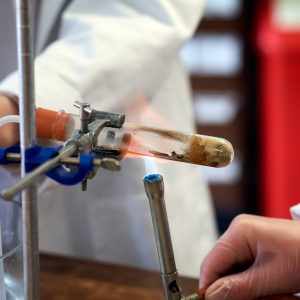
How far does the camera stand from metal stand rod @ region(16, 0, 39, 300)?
362 mm

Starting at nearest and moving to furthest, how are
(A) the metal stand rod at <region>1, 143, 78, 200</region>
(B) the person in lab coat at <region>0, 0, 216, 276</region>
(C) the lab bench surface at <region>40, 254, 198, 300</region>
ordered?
(A) the metal stand rod at <region>1, 143, 78, 200</region>
(C) the lab bench surface at <region>40, 254, 198, 300</region>
(B) the person in lab coat at <region>0, 0, 216, 276</region>

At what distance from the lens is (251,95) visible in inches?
79.8

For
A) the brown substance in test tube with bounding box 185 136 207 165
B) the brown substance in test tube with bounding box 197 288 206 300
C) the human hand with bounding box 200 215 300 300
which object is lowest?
the brown substance in test tube with bounding box 197 288 206 300

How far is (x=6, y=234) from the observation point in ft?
1.46

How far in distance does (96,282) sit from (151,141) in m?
0.31

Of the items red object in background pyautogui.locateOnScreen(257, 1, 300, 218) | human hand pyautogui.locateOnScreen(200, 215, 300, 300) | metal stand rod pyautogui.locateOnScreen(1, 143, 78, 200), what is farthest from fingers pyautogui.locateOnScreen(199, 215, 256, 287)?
red object in background pyautogui.locateOnScreen(257, 1, 300, 218)

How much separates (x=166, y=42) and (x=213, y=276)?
15.1 inches

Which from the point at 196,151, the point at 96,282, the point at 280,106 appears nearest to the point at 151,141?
the point at 196,151

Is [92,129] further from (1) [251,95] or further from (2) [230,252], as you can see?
(1) [251,95]

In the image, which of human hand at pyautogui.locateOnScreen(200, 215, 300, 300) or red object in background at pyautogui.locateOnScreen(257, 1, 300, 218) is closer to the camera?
human hand at pyautogui.locateOnScreen(200, 215, 300, 300)

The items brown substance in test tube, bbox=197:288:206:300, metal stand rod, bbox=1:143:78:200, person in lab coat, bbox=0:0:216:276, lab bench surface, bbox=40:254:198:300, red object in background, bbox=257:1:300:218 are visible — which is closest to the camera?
metal stand rod, bbox=1:143:78:200

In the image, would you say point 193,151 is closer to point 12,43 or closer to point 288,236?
point 288,236

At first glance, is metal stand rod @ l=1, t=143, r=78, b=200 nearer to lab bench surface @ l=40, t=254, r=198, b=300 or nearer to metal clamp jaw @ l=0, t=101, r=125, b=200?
metal clamp jaw @ l=0, t=101, r=125, b=200

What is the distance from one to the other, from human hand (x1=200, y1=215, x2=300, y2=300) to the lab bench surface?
0.12 m
